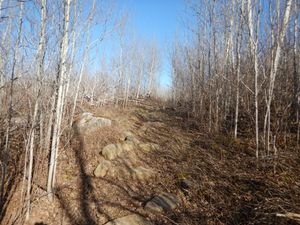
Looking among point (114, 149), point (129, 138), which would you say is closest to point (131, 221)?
point (114, 149)

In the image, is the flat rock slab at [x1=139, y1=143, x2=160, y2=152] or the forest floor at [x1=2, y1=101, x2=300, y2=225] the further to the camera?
the flat rock slab at [x1=139, y1=143, x2=160, y2=152]

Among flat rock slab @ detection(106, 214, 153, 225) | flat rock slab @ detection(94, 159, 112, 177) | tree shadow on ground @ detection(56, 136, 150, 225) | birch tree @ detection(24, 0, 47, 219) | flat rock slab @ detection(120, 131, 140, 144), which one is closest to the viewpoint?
flat rock slab @ detection(106, 214, 153, 225)

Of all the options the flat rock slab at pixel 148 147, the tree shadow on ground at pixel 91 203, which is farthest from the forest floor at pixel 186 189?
the flat rock slab at pixel 148 147

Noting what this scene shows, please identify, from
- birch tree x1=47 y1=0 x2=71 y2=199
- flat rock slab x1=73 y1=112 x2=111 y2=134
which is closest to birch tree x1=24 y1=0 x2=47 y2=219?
birch tree x1=47 y1=0 x2=71 y2=199

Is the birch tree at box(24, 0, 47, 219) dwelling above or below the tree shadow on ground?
above

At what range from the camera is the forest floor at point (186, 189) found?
4.24 m

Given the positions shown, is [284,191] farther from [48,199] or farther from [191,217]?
[48,199]

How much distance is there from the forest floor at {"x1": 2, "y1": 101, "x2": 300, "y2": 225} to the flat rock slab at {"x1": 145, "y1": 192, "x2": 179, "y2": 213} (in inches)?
3.4

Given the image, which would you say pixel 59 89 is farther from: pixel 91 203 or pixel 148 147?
pixel 148 147

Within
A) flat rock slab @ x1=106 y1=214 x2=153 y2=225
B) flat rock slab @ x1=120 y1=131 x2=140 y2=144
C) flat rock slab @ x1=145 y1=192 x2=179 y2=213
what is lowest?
flat rock slab @ x1=106 y1=214 x2=153 y2=225

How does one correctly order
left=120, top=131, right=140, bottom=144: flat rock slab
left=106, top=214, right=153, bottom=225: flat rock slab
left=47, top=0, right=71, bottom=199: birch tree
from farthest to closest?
left=120, top=131, right=140, bottom=144: flat rock slab < left=47, top=0, right=71, bottom=199: birch tree < left=106, top=214, right=153, bottom=225: flat rock slab

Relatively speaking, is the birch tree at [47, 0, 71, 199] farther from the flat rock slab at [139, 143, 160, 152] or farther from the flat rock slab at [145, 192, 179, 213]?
the flat rock slab at [139, 143, 160, 152]

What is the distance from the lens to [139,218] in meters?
4.36

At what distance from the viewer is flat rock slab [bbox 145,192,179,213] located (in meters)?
4.57
